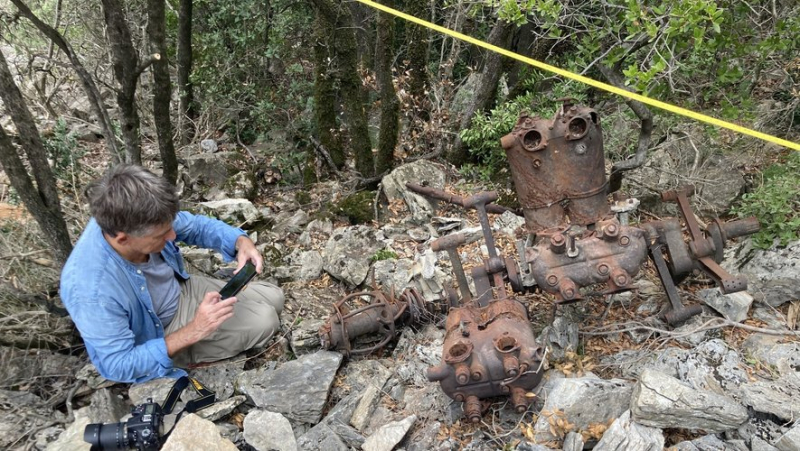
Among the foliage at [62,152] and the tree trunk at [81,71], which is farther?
the foliage at [62,152]

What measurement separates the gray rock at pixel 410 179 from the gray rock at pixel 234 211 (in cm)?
151

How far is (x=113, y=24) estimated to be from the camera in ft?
13.1

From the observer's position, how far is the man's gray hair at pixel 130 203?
266 centimetres

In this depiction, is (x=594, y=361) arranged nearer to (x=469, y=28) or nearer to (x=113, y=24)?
(x=113, y=24)

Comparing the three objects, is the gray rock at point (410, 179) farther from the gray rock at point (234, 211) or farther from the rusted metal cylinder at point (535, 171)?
the rusted metal cylinder at point (535, 171)

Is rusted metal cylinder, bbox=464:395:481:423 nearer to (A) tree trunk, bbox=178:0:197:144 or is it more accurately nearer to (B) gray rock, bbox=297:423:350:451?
(B) gray rock, bbox=297:423:350:451

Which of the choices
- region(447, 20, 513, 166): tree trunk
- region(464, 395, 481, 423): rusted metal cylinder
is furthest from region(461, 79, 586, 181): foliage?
region(464, 395, 481, 423): rusted metal cylinder

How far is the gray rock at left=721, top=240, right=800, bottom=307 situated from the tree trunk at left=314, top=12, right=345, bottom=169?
186 inches

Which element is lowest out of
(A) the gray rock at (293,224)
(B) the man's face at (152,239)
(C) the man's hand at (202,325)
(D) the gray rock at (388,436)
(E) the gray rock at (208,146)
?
(D) the gray rock at (388,436)

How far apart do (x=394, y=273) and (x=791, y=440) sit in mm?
2824

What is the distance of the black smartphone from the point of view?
10.9 feet

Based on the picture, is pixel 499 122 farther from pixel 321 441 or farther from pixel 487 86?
pixel 321 441

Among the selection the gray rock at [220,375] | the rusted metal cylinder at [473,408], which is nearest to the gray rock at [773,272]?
the rusted metal cylinder at [473,408]

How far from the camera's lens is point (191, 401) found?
120 inches
